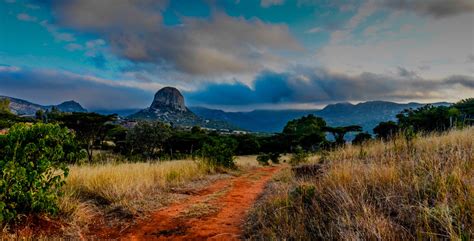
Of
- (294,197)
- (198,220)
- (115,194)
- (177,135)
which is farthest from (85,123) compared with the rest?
(294,197)

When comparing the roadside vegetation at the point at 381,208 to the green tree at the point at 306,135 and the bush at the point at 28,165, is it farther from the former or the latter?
Answer: the green tree at the point at 306,135

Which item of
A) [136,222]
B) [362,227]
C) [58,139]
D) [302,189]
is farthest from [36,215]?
[362,227]

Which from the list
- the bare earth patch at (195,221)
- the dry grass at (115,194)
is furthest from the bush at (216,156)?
the bare earth patch at (195,221)

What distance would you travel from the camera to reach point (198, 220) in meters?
5.91

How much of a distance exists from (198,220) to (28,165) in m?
3.05

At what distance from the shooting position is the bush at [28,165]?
4.66 m

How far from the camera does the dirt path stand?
16.6 feet

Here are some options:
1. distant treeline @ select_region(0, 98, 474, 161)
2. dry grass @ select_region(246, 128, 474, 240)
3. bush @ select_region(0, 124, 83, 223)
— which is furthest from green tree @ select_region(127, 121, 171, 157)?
dry grass @ select_region(246, 128, 474, 240)

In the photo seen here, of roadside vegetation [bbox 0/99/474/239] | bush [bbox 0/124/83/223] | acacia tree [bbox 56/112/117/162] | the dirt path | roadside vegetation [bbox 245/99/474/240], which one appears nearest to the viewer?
roadside vegetation [bbox 245/99/474/240]

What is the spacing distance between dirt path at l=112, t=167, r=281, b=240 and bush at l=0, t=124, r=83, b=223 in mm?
1489

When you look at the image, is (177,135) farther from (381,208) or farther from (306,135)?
(381,208)

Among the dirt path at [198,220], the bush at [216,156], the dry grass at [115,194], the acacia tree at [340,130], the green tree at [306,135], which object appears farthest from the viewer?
the acacia tree at [340,130]

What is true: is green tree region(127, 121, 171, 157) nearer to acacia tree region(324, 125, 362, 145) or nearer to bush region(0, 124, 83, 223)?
acacia tree region(324, 125, 362, 145)

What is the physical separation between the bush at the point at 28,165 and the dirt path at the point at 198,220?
1489 millimetres
